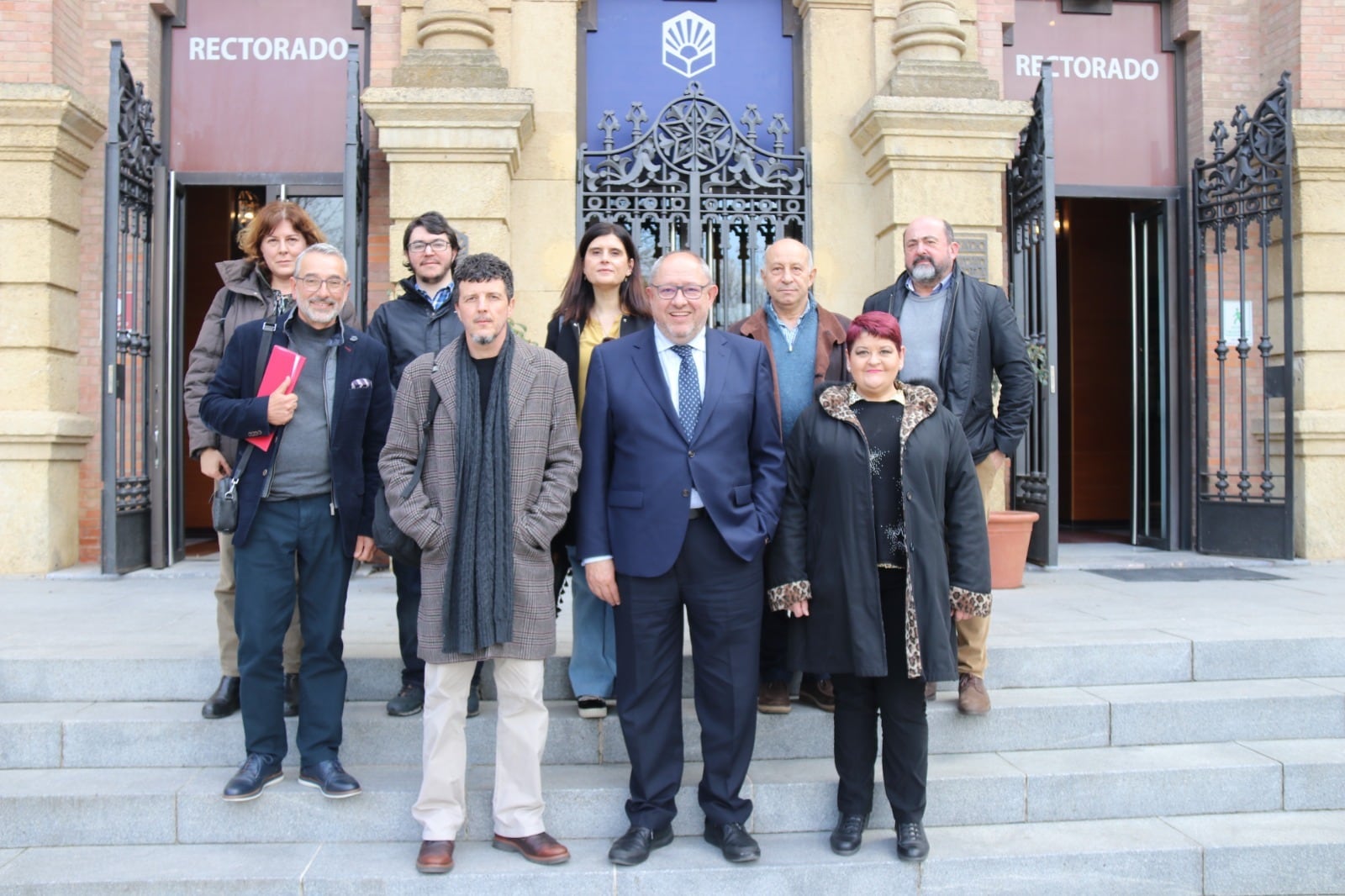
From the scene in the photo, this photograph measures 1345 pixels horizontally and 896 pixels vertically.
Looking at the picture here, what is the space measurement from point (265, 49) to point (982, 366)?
22.3ft

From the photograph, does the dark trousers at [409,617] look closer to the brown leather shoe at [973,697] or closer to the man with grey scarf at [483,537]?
the man with grey scarf at [483,537]

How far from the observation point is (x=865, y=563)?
367 centimetres

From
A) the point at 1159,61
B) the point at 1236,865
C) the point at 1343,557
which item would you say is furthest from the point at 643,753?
the point at 1159,61

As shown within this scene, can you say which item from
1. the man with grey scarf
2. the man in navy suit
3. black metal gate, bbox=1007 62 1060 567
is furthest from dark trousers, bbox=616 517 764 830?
black metal gate, bbox=1007 62 1060 567

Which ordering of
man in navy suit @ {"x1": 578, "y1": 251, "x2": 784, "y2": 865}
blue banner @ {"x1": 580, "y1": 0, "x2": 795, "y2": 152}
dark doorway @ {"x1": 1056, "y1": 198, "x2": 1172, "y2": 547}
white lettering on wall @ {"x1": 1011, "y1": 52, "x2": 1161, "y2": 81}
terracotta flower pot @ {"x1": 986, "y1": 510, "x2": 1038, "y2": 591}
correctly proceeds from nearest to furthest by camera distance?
man in navy suit @ {"x1": 578, "y1": 251, "x2": 784, "y2": 865}
terracotta flower pot @ {"x1": 986, "y1": 510, "x2": 1038, "y2": 591}
blue banner @ {"x1": 580, "y1": 0, "x2": 795, "y2": 152}
white lettering on wall @ {"x1": 1011, "y1": 52, "x2": 1161, "y2": 81}
dark doorway @ {"x1": 1056, "y1": 198, "x2": 1172, "y2": 547}

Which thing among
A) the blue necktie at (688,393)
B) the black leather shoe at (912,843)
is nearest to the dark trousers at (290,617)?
the blue necktie at (688,393)

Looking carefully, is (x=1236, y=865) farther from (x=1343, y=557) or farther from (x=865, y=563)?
(x=1343, y=557)

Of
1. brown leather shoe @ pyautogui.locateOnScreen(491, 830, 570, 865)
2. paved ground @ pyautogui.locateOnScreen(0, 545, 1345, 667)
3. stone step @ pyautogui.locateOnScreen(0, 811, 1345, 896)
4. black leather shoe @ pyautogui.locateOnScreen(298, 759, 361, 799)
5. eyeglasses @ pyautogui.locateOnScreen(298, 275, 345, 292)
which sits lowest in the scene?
stone step @ pyautogui.locateOnScreen(0, 811, 1345, 896)

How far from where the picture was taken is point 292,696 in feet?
14.6

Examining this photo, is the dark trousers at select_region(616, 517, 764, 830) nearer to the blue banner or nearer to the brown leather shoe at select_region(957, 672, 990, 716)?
the brown leather shoe at select_region(957, 672, 990, 716)

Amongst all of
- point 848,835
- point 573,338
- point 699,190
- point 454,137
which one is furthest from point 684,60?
point 848,835

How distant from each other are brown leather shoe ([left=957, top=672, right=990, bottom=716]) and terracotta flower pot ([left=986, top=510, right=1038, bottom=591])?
2528 millimetres

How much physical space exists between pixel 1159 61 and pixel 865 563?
7.72 meters

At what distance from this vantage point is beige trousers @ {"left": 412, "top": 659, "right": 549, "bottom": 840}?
3.61 metres
